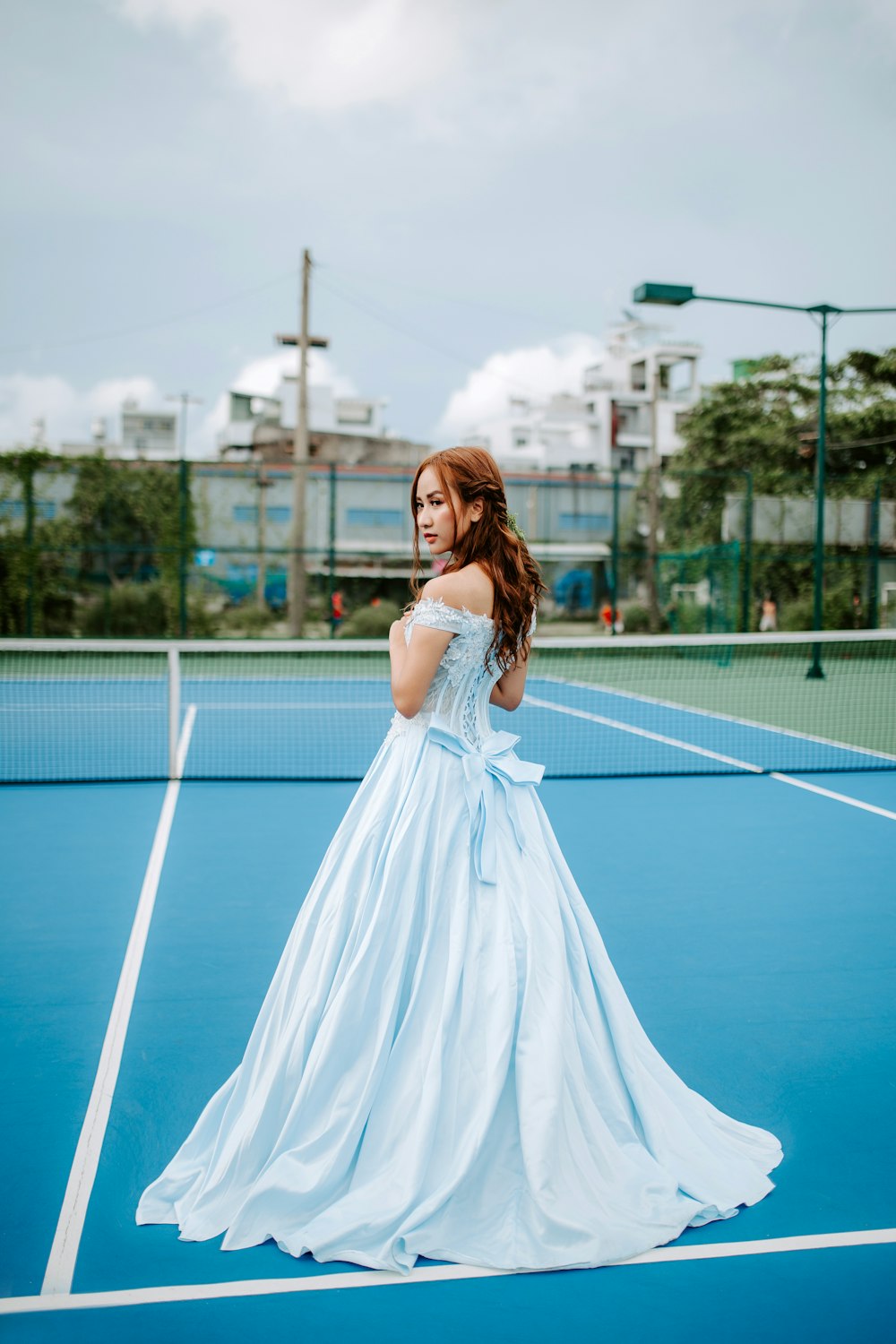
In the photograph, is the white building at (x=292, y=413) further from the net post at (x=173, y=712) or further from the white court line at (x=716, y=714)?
the net post at (x=173, y=712)

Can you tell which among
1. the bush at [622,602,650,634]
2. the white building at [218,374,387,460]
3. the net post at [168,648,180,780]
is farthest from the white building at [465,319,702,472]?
the net post at [168,648,180,780]

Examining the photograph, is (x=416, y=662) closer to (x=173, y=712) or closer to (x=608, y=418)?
(x=173, y=712)

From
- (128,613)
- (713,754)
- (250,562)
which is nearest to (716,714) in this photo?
(713,754)

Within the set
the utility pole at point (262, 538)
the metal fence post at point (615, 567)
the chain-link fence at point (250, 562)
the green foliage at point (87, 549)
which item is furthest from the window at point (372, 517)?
the metal fence post at point (615, 567)

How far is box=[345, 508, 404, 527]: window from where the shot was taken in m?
29.2

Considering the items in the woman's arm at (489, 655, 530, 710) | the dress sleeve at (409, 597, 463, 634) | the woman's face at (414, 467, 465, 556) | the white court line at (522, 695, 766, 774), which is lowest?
the white court line at (522, 695, 766, 774)

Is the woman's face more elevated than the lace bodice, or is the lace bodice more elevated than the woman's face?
the woman's face

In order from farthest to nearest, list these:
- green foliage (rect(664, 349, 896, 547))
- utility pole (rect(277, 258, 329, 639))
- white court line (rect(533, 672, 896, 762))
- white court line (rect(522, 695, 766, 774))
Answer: green foliage (rect(664, 349, 896, 547))
utility pole (rect(277, 258, 329, 639))
white court line (rect(533, 672, 896, 762))
white court line (rect(522, 695, 766, 774))

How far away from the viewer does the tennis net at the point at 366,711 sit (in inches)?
372

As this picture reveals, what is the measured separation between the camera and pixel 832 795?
8.34 meters

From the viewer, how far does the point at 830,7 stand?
757 inches

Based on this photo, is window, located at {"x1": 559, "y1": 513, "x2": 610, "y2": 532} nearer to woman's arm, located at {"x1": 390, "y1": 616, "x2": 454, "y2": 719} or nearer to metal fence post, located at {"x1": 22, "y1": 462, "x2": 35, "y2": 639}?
metal fence post, located at {"x1": 22, "y1": 462, "x2": 35, "y2": 639}

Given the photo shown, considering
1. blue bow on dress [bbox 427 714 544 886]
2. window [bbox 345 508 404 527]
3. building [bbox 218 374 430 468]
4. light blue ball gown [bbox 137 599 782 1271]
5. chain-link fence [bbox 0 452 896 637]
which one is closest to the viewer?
light blue ball gown [bbox 137 599 782 1271]

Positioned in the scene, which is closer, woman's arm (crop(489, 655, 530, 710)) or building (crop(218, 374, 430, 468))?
woman's arm (crop(489, 655, 530, 710))
